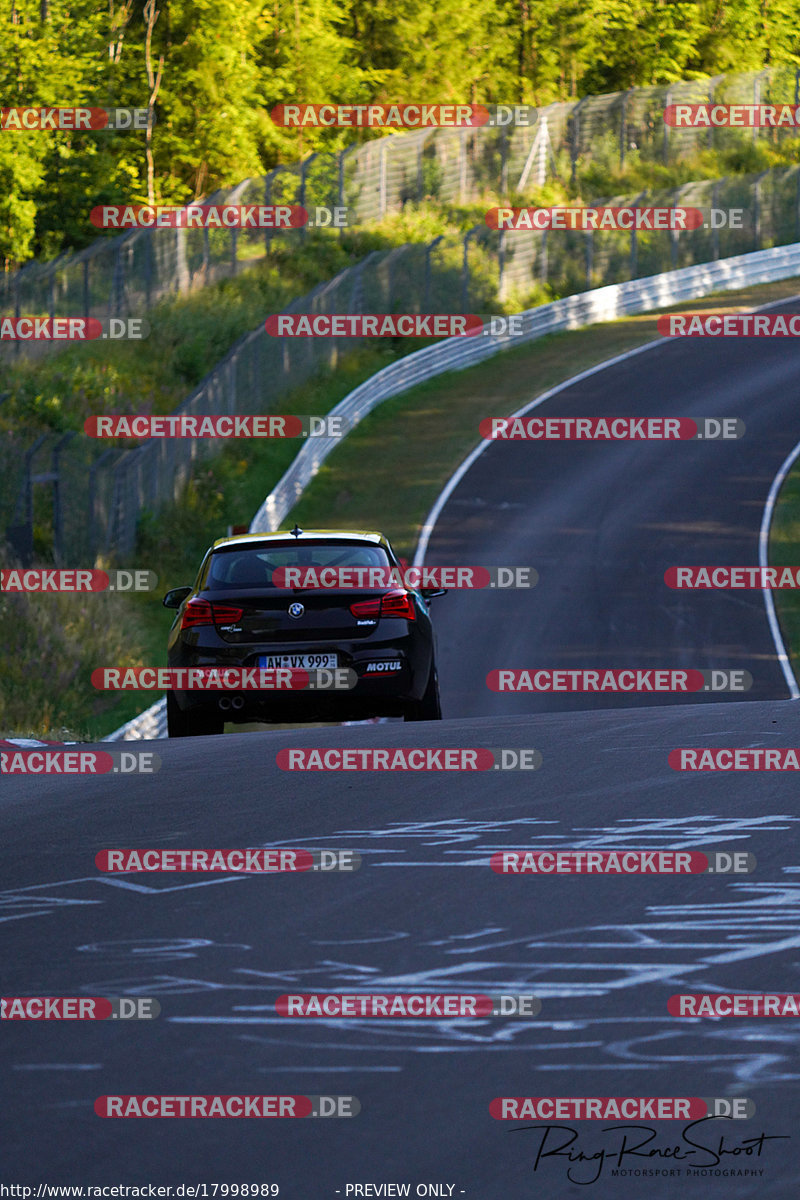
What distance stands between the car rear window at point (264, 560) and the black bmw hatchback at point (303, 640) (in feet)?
0.06

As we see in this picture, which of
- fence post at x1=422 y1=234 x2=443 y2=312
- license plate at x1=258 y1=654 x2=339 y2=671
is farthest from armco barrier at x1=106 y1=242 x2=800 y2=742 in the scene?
license plate at x1=258 y1=654 x2=339 y2=671

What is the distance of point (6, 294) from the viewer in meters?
36.2

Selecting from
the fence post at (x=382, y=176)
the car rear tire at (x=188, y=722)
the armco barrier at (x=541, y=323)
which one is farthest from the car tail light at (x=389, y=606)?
the fence post at (x=382, y=176)

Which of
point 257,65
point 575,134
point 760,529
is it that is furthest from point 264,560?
point 575,134

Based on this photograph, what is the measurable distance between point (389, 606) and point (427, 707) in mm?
1139

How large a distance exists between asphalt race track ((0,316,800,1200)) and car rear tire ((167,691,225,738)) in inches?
9.2

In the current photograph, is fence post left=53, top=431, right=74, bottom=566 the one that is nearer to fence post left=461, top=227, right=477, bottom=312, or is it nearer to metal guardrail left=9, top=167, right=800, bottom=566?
metal guardrail left=9, top=167, right=800, bottom=566

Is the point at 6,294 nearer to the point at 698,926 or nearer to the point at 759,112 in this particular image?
the point at 698,926

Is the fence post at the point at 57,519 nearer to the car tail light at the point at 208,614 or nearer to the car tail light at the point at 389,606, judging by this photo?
the car tail light at the point at 208,614

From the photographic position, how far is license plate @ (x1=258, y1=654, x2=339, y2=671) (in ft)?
37.3

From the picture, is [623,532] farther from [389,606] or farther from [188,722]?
[188,722]

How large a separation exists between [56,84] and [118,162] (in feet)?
11.3

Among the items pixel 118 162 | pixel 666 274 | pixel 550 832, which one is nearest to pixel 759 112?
pixel 666 274

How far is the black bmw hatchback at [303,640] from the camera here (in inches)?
449
